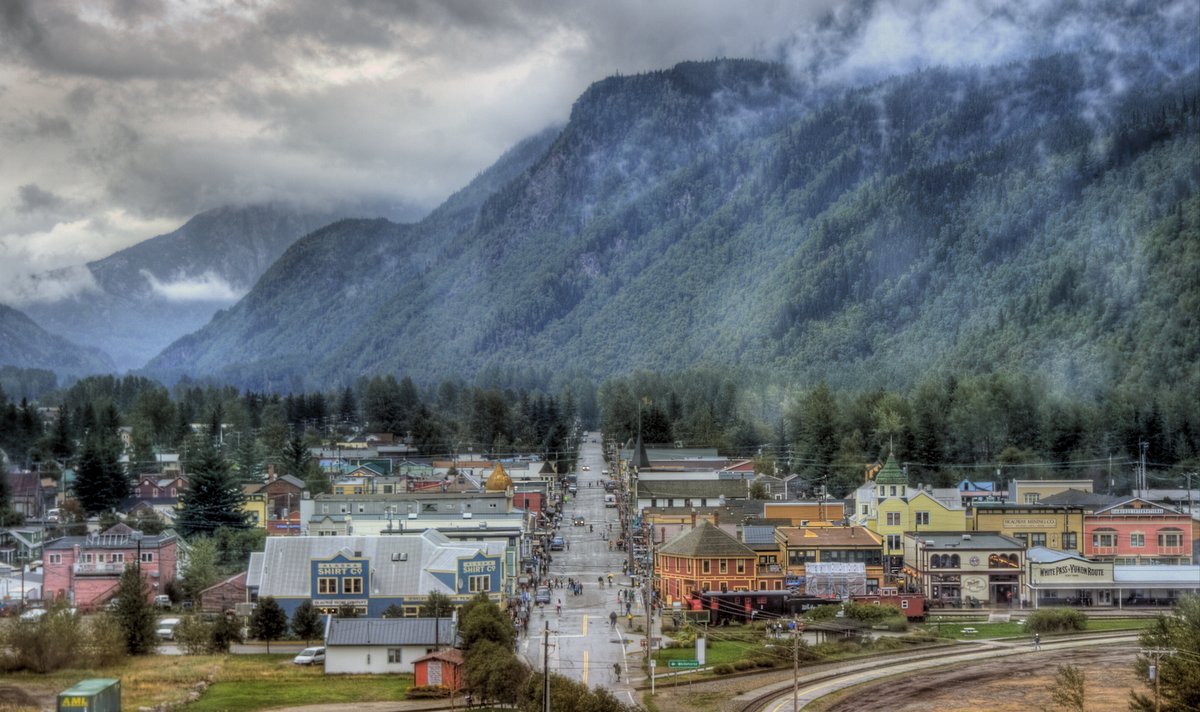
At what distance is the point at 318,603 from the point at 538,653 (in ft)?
47.2

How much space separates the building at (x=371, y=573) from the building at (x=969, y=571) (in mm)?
25854

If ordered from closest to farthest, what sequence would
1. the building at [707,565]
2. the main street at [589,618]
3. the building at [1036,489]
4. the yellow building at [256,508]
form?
the main street at [589,618]
the building at [707,565]
the building at [1036,489]
the yellow building at [256,508]

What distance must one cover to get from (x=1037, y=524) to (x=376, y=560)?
144 feet

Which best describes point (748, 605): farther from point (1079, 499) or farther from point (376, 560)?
point (1079, 499)

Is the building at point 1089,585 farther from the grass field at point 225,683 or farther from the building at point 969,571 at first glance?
the grass field at point 225,683

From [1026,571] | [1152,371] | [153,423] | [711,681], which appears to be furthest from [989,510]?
[153,423]

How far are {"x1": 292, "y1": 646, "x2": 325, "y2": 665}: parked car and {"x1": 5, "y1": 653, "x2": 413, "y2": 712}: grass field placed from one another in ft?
1.59

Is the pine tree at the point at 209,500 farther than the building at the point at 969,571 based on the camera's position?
Yes

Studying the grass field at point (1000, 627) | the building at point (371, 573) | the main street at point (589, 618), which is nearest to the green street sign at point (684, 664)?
the main street at point (589, 618)

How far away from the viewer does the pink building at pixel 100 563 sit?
3314 inches

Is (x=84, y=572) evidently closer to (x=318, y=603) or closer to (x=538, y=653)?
(x=318, y=603)

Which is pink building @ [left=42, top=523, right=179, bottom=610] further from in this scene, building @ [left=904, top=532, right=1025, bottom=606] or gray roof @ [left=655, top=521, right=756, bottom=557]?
building @ [left=904, top=532, right=1025, bottom=606]

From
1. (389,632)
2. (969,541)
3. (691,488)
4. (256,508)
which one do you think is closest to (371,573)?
(389,632)

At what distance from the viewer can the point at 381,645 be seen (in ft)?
211
